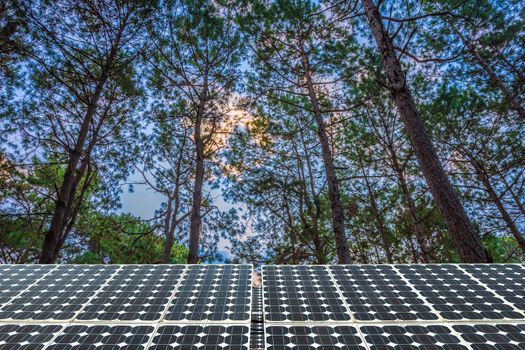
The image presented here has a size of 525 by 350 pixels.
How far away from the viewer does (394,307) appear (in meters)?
2.14

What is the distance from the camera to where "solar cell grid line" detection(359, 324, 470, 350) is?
1698 millimetres

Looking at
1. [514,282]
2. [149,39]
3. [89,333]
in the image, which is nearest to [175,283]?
[89,333]

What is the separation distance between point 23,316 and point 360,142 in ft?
44.5

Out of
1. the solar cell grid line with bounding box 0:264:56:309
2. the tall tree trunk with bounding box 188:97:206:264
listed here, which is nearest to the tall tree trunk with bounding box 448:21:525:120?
the tall tree trunk with bounding box 188:97:206:264

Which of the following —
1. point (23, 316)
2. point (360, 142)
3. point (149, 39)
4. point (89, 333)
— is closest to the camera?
point (89, 333)

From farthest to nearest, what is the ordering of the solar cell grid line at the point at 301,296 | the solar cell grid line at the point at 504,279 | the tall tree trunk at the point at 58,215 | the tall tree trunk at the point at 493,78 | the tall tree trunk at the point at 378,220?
the tall tree trunk at the point at 378,220, the tall tree trunk at the point at 493,78, the tall tree trunk at the point at 58,215, the solar cell grid line at the point at 504,279, the solar cell grid line at the point at 301,296

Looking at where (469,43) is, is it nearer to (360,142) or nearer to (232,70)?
(360,142)

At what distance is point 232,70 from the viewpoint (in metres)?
12.2

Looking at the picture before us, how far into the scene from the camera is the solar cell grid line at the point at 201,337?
171cm

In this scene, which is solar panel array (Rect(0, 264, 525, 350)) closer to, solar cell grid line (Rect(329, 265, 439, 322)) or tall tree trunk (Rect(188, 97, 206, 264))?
solar cell grid line (Rect(329, 265, 439, 322))

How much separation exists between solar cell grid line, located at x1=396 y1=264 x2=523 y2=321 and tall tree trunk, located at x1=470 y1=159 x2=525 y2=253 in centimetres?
1217

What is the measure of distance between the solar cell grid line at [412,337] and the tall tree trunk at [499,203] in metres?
13.2

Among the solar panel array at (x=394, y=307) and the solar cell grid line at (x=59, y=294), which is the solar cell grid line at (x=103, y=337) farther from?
the solar panel array at (x=394, y=307)

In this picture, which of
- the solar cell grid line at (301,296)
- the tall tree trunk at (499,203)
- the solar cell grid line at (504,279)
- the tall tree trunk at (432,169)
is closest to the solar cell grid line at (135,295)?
the solar cell grid line at (301,296)
